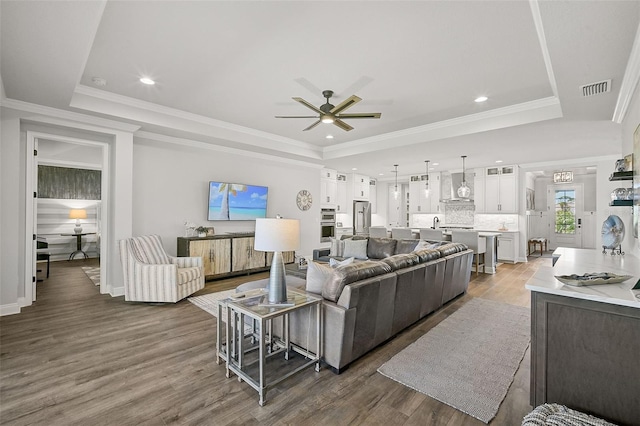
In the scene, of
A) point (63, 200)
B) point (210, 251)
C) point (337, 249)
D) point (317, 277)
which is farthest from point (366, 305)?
point (63, 200)

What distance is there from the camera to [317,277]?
2736mm

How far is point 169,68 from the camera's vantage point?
3.19m

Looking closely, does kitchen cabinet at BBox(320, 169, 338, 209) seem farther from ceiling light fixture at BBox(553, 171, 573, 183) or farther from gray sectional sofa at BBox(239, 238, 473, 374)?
ceiling light fixture at BBox(553, 171, 573, 183)

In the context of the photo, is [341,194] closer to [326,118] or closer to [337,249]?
[337,249]

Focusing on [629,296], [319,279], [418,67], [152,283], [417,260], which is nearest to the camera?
[629,296]

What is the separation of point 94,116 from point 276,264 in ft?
12.0

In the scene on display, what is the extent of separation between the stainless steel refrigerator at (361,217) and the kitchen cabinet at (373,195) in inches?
29.8

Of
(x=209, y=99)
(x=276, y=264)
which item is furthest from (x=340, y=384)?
(x=209, y=99)

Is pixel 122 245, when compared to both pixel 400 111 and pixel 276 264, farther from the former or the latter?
pixel 400 111

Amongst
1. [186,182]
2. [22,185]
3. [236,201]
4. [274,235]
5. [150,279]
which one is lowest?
[150,279]

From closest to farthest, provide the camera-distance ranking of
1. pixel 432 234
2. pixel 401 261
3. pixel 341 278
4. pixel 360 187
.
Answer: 1. pixel 341 278
2. pixel 401 261
3. pixel 432 234
4. pixel 360 187

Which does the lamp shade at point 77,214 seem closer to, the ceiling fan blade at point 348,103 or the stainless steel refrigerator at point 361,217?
the stainless steel refrigerator at point 361,217

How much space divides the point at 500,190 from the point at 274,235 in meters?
7.76

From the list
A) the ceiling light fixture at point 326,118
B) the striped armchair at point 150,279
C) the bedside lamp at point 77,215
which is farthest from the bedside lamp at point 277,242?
the bedside lamp at point 77,215
